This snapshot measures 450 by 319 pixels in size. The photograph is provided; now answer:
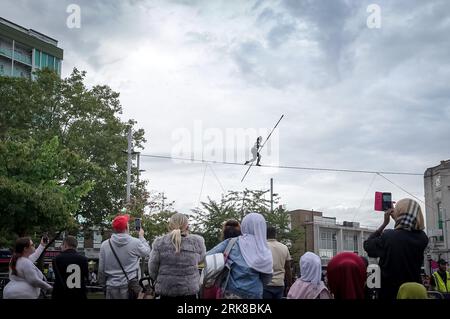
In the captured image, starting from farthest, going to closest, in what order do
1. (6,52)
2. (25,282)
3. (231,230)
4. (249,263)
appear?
(6,52)
(25,282)
(231,230)
(249,263)

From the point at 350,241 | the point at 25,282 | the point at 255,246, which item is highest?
the point at 350,241

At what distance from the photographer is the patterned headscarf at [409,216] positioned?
5.67 metres

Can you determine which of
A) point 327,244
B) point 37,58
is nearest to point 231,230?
point 37,58

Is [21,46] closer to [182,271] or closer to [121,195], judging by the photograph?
[121,195]

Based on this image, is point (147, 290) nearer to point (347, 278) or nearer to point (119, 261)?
point (119, 261)

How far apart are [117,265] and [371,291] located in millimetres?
3197

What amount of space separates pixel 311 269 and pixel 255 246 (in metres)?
0.67

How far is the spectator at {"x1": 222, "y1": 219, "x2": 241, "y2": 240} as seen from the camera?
21.5ft

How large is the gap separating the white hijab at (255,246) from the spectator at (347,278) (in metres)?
0.71

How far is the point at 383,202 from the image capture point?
603cm

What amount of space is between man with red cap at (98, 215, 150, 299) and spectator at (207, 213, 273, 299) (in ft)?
5.54
